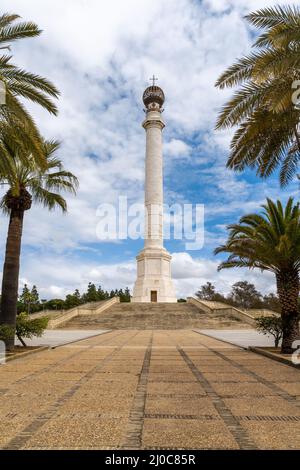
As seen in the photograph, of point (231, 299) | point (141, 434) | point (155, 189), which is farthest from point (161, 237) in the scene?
point (141, 434)

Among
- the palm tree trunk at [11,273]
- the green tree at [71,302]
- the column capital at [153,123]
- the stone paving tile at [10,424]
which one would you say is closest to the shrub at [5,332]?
the palm tree trunk at [11,273]

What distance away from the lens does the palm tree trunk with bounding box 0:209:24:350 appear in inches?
460

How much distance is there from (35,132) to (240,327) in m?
21.2

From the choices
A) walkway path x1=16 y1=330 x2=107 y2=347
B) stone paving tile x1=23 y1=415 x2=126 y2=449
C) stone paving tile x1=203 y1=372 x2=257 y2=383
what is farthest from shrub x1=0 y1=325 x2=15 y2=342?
stone paving tile x1=23 y1=415 x2=126 y2=449

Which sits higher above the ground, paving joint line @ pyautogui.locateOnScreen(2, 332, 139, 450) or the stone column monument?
the stone column monument

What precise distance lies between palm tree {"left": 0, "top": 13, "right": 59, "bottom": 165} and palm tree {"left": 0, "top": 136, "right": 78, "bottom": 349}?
2.48ft

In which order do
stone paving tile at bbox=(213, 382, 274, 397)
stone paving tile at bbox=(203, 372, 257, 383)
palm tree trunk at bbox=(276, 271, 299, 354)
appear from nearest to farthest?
stone paving tile at bbox=(213, 382, 274, 397), stone paving tile at bbox=(203, 372, 257, 383), palm tree trunk at bbox=(276, 271, 299, 354)

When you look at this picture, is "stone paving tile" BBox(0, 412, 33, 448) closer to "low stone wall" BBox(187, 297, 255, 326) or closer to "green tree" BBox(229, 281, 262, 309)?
"low stone wall" BBox(187, 297, 255, 326)

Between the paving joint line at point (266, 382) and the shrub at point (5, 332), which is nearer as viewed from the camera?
the paving joint line at point (266, 382)

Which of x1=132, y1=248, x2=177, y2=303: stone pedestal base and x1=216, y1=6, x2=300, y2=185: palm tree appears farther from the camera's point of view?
x1=132, y1=248, x2=177, y2=303: stone pedestal base

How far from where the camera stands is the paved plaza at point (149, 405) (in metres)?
3.94

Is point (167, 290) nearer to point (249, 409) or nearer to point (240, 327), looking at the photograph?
point (240, 327)

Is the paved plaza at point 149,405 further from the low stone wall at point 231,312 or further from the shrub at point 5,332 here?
the low stone wall at point 231,312

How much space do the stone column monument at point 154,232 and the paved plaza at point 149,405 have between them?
29.2 m
